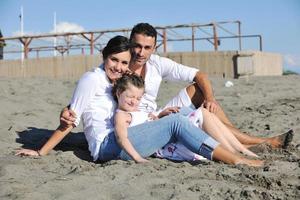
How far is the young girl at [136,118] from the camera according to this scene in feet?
11.6

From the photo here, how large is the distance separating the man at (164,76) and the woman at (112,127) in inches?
13.5

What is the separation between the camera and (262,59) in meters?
14.2

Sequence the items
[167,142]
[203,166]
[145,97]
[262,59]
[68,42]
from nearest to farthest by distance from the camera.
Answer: [203,166], [167,142], [145,97], [262,59], [68,42]

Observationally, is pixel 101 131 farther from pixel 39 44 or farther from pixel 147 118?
pixel 39 44

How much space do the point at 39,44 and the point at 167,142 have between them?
44.2 feet

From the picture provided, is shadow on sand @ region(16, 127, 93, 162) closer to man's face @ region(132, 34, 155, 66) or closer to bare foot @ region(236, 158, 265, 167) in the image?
man's face @ region(132, 34, 155, 66)

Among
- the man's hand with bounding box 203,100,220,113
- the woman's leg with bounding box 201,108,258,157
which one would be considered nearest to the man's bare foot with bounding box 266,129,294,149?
the woman's leg with bounding box 201,108,258,157

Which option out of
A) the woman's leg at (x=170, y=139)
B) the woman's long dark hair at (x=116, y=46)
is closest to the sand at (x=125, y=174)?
the woman's leg at (x=170, y=139)

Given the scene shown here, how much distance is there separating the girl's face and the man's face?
1.71 feet

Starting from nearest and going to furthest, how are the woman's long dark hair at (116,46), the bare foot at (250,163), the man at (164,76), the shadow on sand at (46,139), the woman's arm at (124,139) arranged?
the bare foot at (250,163), the woman's arm at (124,139), the woman's long dark hair at (116,46), the man at (164,76), the shadow on sand at (46,139)

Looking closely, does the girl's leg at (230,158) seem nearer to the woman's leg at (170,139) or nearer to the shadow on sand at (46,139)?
the woman's leg at (170,139)

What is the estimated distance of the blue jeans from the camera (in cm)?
344

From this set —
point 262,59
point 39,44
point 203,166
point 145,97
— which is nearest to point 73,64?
point 39,44

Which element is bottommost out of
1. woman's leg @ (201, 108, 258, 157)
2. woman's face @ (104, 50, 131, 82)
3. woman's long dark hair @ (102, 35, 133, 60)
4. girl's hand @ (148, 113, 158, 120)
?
woman's leg @ (201, 108, 258, 157)
